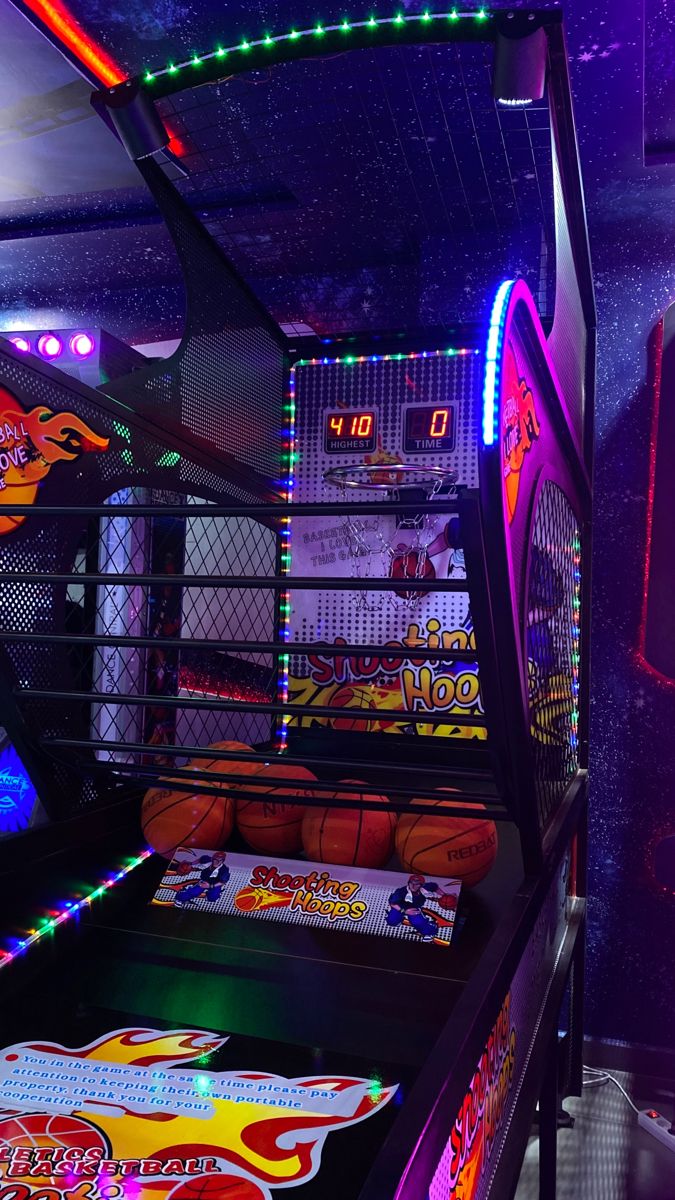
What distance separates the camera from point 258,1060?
1247 millimetres

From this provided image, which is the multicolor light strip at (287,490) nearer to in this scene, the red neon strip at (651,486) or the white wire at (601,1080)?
the red neon strip at (651,486)

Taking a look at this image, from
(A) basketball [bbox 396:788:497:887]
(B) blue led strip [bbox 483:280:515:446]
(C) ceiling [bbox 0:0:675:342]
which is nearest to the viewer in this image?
(B) blue led strip [bbox 483:280:515:446]

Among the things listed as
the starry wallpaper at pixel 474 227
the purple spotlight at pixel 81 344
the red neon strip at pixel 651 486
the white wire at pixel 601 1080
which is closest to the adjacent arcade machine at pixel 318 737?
the starry wallpaper at pixel 474 227

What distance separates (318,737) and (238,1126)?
1596 millimetres

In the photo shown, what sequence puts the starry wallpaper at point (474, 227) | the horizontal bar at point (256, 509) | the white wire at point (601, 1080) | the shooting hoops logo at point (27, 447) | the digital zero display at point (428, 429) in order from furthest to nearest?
the white wire at point (601, 1080), the digital zero display at point (428, 429), the starry wallpaper at point (474, 227), the shooting hoops logo at point (27, 447), the horizontal bar at point (256, 509)

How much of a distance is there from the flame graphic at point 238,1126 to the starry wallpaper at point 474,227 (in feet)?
6.61

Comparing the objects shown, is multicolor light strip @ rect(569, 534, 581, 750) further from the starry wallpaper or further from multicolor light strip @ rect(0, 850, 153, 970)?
multicolor light strip @ rect(0, 850, 153, 970)

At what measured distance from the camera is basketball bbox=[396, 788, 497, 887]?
67.3 inches

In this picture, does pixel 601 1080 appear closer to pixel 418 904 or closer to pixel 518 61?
pixel 418 904

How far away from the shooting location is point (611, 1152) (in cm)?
240

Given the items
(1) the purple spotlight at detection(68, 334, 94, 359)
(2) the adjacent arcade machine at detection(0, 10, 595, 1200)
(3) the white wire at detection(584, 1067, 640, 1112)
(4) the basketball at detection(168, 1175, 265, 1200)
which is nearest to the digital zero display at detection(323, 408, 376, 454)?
(2) the adjacent arcade machine at detection(0, 10, 595, 1200)

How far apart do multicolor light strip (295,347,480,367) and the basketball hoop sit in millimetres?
332

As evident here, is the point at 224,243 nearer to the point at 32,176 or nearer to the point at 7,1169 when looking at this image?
the point at 32,176

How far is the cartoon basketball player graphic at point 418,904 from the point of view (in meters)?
1.61
